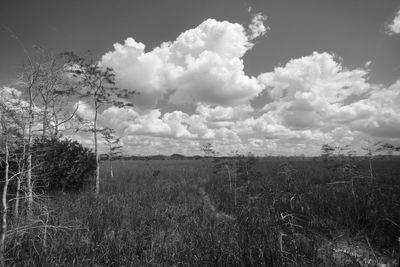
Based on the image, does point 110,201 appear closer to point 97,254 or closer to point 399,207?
point 97,254

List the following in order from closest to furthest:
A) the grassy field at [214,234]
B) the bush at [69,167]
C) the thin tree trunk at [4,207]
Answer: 1. the thin tree trunk at [4,207]
2. the grassy field at [214,234]
3. the bush at [69,167]

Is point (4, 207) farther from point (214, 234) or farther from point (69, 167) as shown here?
point (69, 167)

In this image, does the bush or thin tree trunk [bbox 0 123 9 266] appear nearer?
thin tree trunk [bbox 0 123 9 266]

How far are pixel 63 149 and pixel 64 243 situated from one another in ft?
20.0

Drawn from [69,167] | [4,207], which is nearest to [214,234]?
[4,207]

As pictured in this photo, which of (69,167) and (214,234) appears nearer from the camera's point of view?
(214,234)

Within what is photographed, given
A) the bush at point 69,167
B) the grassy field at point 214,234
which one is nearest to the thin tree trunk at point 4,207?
the grassy field at point 214,234

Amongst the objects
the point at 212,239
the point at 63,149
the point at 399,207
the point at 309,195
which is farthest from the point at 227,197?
the point at 63,149

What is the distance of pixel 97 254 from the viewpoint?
4.41 meters

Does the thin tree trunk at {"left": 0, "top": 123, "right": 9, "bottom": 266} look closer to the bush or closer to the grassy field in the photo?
the grassy field

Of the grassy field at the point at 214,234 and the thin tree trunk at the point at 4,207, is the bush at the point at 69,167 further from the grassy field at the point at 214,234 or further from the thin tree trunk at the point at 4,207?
the thin tree trunk at the point at 4,207

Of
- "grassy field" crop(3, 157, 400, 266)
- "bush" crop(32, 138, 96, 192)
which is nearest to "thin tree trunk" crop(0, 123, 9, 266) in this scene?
"grassy field" crop(3, 157, 400, 266)

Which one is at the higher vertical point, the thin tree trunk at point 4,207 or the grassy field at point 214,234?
the thin tree trunk at point 4,207

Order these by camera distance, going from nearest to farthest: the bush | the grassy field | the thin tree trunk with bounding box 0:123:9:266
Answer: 1. the thin tree trunk with bounding box 0:123:9:266
2. the grassy field
3. the bush
